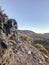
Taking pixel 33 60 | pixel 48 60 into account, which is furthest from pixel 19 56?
pixel 48 60

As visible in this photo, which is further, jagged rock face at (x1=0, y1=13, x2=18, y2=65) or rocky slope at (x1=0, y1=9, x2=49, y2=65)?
rocky slope at (x1=0, y1=9, x2=49, y2=65)

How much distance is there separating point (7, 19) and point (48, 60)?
22.1 m

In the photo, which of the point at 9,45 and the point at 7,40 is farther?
the point at 7,40

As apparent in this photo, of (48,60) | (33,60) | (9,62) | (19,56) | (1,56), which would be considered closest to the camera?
(1,56)

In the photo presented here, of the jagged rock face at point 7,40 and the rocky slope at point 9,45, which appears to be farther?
the rocky slope at point 9,45

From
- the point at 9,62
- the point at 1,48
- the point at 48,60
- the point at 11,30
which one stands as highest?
the point at 11,30

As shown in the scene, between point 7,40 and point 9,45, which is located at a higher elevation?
point 7,40

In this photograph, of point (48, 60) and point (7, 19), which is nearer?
point (7, 19)

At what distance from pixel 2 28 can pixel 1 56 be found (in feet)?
15.2

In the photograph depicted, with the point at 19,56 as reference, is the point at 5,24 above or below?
above

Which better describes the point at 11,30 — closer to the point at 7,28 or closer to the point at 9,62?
the point at 7,28

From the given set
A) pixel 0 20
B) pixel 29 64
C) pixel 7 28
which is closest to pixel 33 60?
pixel 29 64

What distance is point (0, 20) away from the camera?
26.5 m

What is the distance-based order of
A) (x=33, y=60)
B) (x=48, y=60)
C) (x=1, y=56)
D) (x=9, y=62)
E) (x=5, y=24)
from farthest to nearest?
1. (x=48, y=60)
2. (x=33, y=60)
3. (x=5, y=24)
4. (x=9, y=62)
5. (x=1, y=56)
